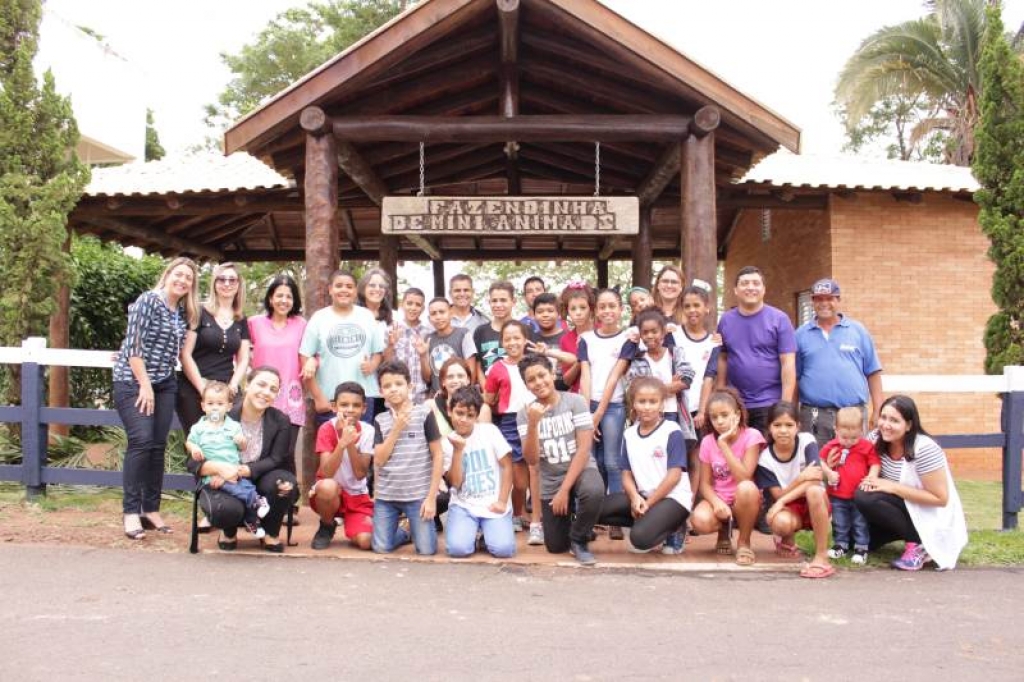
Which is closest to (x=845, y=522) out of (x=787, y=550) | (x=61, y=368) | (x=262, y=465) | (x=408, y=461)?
(x=787, y=550)

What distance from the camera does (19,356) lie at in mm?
6027

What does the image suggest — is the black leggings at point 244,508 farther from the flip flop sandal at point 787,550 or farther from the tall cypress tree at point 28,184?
the tall cypress tree at point 28,184

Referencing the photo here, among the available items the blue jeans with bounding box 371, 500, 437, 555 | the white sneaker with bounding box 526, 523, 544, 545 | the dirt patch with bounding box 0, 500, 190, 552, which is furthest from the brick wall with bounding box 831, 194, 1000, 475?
the dirt patch with bounding box 0, 500, 190, 552

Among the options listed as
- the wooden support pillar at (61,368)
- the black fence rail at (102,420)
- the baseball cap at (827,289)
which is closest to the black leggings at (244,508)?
the black fence rail at (102,420)

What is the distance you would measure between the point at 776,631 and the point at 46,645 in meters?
3.02

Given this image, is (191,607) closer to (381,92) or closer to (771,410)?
(771,410)

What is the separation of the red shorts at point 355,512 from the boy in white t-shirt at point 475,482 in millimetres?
525

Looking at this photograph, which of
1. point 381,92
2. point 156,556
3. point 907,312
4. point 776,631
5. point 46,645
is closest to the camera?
point 46,645

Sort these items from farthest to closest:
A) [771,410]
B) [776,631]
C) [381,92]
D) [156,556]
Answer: [381,92], [771,410], [156,556], [776,631]

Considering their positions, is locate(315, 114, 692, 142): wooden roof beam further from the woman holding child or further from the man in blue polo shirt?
the woman holding child

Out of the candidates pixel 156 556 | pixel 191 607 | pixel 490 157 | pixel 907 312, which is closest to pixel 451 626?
pixel 191 607

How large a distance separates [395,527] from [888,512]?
2861mm

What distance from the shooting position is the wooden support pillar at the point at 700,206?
6473mm

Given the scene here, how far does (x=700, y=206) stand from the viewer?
6.59 meters
